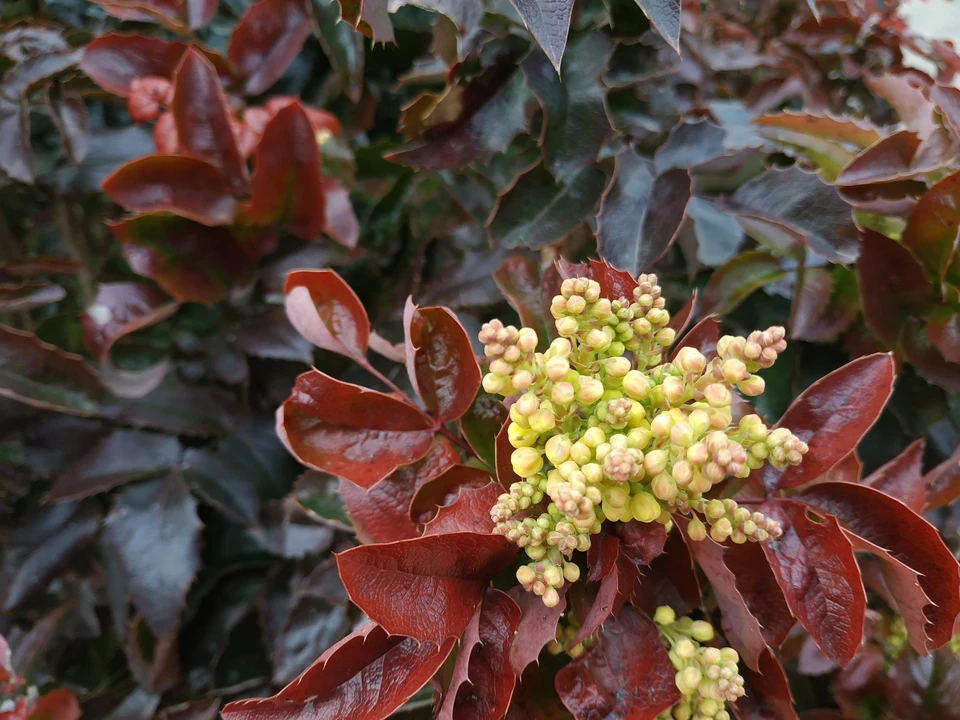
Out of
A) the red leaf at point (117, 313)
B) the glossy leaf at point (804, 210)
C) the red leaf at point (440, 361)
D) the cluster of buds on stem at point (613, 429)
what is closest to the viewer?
the cluster of buds on stem at point (613, 429)

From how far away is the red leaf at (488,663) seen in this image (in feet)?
1.01

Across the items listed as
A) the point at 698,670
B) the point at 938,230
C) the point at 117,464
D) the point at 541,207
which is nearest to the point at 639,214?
the point at 541,207

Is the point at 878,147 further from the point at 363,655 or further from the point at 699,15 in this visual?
the point at 363,655

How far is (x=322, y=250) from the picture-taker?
63cm

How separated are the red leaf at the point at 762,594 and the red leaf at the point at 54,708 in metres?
0.58

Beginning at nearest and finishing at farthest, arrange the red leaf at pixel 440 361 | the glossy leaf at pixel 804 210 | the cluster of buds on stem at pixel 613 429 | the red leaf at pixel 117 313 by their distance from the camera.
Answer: the cluster of buds on stem at pixel 613 429
the red leaf at pixel 440 361
the glossy leaf at pixel 804 210
the red leaf at pixel 117 313

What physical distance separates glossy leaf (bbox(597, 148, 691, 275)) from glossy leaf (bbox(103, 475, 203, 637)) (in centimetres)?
47

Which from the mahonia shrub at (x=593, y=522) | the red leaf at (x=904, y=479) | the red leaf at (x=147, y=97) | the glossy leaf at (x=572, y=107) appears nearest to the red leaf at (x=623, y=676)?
the mahonia shrub at (x=593, y=522)

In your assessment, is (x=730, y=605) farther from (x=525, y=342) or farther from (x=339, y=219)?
(x=339, y=219)

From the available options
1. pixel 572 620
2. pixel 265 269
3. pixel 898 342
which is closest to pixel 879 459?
pixel 898 342

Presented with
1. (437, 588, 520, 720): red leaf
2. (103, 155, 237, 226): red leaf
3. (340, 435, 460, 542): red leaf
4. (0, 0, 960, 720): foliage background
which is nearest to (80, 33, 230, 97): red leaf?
(0, 0, 960, 720): foliage background

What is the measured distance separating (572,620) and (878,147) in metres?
0.42

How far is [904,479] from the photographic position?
1.43 feet

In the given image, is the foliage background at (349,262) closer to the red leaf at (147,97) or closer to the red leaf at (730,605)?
the red leaf at (147,97)
